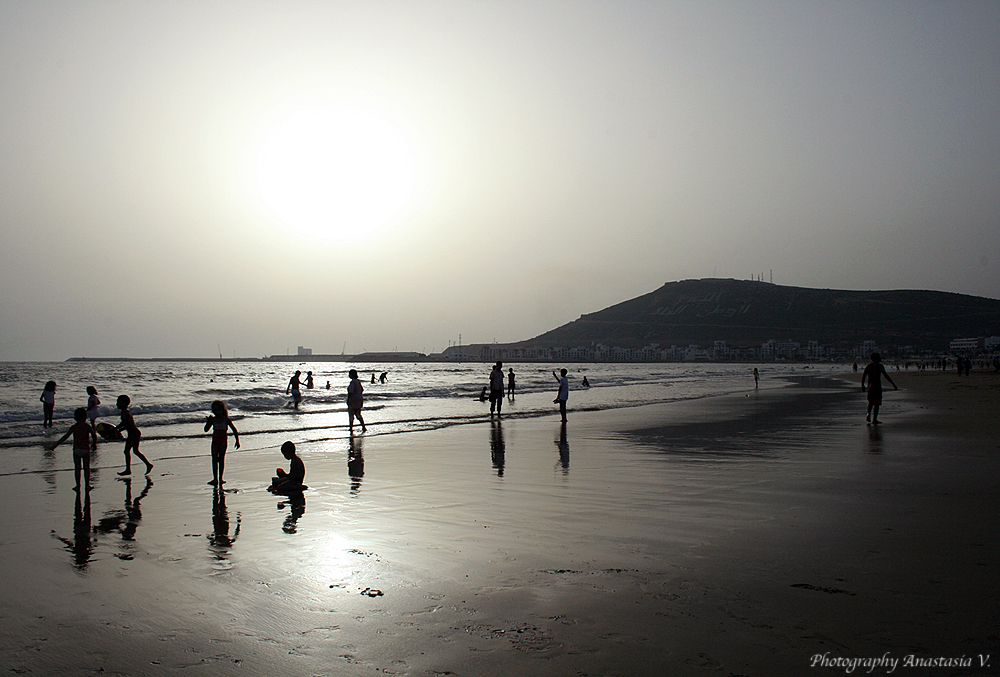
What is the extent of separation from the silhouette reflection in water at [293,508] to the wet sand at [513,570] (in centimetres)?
6

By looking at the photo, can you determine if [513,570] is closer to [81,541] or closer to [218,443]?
[81,541]

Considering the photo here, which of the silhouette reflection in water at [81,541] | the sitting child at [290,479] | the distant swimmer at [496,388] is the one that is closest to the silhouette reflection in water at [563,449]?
the sitting child at [290,479]

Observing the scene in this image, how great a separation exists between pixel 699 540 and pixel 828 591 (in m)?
1.77

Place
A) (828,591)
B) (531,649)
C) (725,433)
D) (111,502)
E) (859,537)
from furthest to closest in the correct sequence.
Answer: (725,433)
(111,502)
(859,537)
(828,591)
(531,649)

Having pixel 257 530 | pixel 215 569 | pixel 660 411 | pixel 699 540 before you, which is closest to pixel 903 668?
pixel 699 540

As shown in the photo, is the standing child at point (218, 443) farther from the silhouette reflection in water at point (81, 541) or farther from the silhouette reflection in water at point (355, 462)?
the silhouette reflection in water at point (355, 462)

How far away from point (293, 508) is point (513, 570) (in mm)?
4395

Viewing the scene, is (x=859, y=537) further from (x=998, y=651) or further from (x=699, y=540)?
(x=998, y=651)

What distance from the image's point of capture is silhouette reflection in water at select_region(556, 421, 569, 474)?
1305 cm

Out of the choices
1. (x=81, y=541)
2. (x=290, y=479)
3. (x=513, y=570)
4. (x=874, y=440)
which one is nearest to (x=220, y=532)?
(x=81, y=541)

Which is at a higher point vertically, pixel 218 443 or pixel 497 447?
pixel 218 443

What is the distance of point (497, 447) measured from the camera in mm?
16484

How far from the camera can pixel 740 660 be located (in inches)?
162

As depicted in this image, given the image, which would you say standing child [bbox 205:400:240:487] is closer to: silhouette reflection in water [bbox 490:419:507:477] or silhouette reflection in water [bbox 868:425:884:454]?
silhouette reflection in water [bbox 490:419:507:477]
